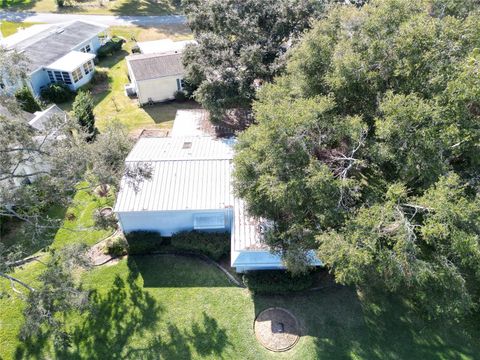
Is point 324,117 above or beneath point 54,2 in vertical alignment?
above

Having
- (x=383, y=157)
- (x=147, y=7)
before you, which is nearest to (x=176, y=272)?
(x=383, y=157)

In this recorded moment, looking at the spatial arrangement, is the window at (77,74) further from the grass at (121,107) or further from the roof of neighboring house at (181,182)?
the roof of neighboring house at (181,182)

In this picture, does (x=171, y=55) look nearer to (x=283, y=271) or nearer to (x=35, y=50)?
(x=35, y=50)

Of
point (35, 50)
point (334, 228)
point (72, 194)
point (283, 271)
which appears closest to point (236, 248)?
point (283, 271)

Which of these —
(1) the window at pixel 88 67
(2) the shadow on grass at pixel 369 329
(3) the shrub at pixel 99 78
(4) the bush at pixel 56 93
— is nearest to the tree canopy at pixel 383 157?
(2) the shadow on grass at pixel 369 329

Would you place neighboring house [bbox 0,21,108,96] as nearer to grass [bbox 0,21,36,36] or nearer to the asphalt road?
grass [bbox 0,21,36,36]

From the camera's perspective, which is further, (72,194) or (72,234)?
(72,194)
